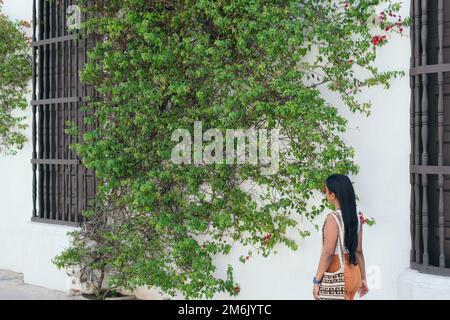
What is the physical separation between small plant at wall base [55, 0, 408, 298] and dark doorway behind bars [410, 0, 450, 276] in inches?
10.9

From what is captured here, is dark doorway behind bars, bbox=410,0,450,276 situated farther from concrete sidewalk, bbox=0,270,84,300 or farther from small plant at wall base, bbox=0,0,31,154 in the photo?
small plant at wall base, bbox=0,0,31,154

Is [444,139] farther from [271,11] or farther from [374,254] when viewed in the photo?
[271,11]

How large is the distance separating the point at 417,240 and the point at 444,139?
81 centimetres

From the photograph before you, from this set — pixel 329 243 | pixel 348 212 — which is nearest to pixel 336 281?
pixel 329 243

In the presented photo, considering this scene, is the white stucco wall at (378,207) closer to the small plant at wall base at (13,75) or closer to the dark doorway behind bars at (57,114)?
the dark doorway behind bars at (57,114)

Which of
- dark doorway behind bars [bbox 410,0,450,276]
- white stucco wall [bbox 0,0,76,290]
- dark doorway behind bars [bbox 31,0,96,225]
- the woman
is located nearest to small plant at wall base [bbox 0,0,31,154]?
white stucco wall [bbox 0,0,76,290]

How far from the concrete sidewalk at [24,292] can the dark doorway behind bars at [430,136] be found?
12.5 feet

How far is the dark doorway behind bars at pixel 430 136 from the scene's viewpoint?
4656mm

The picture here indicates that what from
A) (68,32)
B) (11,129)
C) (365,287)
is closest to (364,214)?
(365,287)

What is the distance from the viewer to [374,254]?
5168 millimetres

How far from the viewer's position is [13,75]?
798 centimetres

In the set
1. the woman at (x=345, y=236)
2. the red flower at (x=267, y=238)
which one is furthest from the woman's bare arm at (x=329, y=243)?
the red flower at (x=267, y=238)

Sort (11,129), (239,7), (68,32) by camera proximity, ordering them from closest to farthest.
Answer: (239,7), (68,32), (11,129)

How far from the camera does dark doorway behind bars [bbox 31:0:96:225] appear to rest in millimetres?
7109
